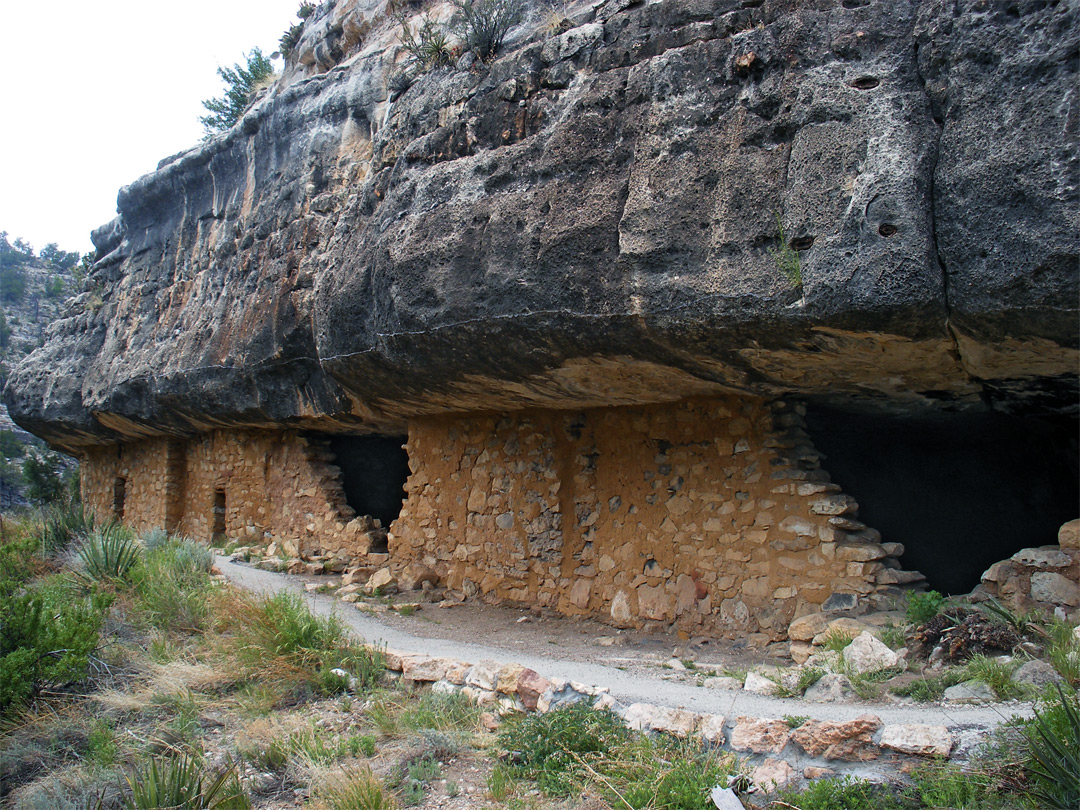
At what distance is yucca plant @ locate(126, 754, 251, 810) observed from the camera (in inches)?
116

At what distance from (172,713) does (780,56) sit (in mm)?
4763

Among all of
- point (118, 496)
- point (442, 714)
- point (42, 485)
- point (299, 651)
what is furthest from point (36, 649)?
point (42, 485)

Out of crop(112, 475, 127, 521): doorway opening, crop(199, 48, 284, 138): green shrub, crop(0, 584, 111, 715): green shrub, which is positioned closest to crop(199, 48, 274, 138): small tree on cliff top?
crop(199, 48, 284, 138): green shrub

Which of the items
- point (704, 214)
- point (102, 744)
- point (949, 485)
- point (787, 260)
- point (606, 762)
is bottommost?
point (102, 744)

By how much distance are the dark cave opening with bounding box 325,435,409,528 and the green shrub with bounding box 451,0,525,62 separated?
17.8 ft

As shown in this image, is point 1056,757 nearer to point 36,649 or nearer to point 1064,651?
point 1064,651

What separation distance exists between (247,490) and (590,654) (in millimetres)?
6850

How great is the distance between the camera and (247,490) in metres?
10.6

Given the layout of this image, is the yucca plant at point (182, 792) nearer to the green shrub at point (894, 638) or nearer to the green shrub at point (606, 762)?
the green shrub at point (606, 762)

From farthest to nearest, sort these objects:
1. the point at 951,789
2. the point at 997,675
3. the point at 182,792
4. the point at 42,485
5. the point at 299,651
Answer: the point at 42,485 → the point at 299,651 → the point at 997,675 → the point at 182,792 → the point at 951,789

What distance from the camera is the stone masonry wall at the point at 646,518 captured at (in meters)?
5.08

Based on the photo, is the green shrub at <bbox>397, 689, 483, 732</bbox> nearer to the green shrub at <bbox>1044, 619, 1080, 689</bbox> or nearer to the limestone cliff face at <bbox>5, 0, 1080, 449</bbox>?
the limestone cliff face at <bbox>5, 0, 1080, 449</bbox>

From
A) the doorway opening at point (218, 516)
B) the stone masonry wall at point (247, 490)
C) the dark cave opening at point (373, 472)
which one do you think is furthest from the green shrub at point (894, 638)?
the doorway opening at point (218, 516)

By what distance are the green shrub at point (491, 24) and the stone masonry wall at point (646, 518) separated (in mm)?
2947
